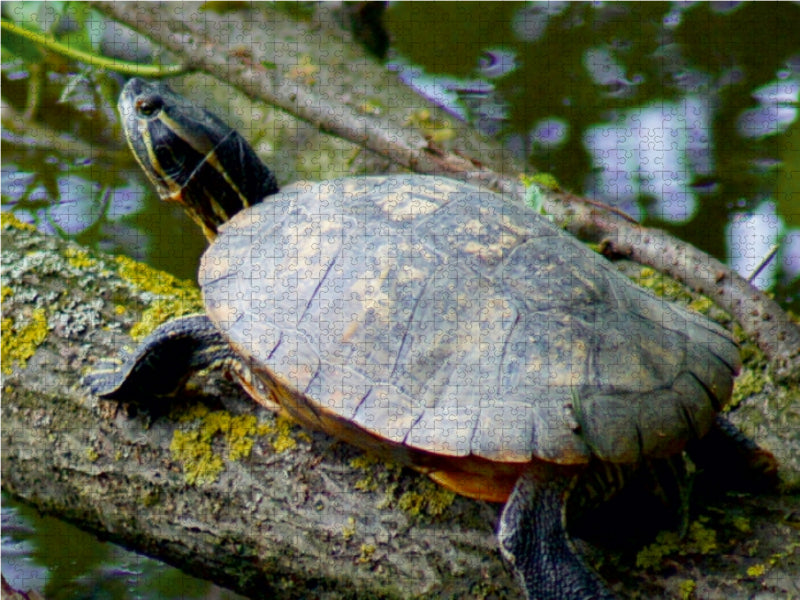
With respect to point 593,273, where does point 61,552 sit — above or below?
below

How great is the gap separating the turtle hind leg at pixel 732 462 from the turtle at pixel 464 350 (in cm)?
1

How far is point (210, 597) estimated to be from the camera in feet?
8.85

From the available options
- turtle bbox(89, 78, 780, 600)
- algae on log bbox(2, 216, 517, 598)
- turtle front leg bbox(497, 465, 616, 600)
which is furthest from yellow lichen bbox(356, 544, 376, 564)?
turtle front leg bbox(497, 465, 616, 600)

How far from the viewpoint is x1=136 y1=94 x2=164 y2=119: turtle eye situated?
246 cm

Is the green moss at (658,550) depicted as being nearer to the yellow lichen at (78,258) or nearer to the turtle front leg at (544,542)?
the turtle front leg at (544,542)

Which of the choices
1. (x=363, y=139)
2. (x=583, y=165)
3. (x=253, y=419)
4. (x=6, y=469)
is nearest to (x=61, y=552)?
(x=6, y=469)

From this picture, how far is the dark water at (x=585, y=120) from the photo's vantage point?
3865 millimetres

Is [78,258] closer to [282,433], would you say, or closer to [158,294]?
[158,294]

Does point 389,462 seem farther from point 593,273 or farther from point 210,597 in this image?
point 210,597

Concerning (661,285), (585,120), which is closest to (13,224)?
(661,285)

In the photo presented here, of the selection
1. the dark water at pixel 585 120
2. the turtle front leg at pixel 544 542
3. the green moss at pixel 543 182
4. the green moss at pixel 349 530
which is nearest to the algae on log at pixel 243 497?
the green moss at pixel 349 530

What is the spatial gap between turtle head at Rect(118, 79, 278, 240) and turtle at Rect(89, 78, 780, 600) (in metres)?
0.20

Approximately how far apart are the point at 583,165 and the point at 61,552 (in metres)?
2.92

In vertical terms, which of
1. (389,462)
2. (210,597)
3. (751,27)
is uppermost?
(751,27)
